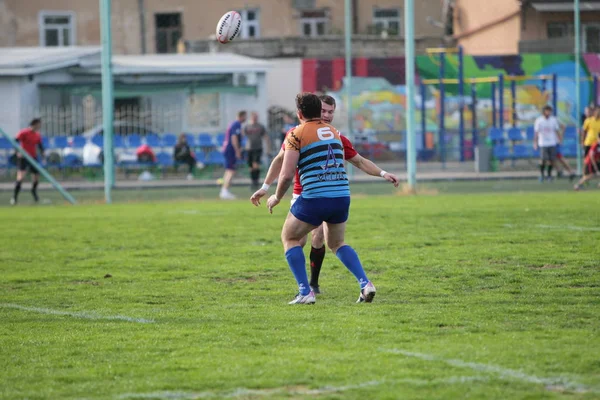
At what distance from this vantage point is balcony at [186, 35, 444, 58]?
47344 mm

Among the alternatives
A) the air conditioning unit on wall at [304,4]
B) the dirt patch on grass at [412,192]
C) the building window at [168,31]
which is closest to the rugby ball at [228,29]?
the dirt patch on grass at [412,192]

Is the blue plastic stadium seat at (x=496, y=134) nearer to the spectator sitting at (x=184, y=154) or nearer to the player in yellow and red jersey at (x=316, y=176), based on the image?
the spectator sitting at (x=184, y=154)

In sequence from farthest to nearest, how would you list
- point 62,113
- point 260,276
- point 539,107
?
point 539,107
point 62,113
point 260,276

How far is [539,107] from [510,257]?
3245cm

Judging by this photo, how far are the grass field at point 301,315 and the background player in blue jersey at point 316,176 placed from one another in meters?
0.67

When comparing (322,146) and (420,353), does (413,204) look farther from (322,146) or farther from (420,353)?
(420,353)

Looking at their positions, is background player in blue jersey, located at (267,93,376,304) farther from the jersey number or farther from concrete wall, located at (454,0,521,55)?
concrete wall, located at (454,0,521,55)

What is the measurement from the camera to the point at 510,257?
12.3 m

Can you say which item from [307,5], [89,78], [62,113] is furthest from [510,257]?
[307,5]

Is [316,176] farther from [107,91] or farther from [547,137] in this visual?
[547,137]

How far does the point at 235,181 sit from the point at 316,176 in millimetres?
24932

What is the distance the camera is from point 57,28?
170 feet

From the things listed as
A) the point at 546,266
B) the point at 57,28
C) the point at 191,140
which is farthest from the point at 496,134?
the point at 546,266

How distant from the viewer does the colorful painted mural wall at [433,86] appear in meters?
44.2
